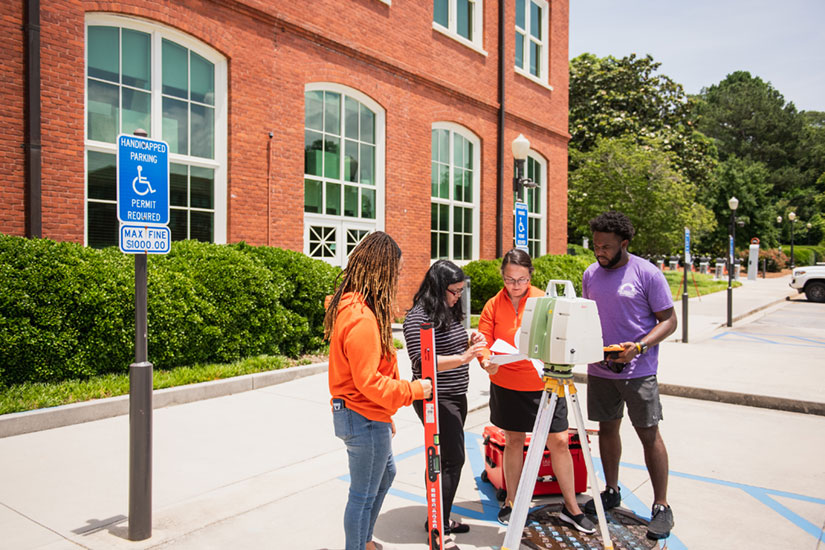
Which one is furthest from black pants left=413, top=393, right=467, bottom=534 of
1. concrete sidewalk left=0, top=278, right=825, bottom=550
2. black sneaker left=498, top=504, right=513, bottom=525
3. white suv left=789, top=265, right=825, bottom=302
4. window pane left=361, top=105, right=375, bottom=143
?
white suv left=789, top=265, right=825, bottom=302

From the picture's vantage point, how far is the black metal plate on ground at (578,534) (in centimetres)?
357

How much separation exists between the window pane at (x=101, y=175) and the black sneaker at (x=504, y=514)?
24.8 ft

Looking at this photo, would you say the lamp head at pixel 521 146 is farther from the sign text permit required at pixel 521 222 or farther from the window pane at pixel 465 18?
the window pane at pixel 465 18

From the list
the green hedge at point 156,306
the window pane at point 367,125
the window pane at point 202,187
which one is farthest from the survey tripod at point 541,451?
the window pane at point 367,125

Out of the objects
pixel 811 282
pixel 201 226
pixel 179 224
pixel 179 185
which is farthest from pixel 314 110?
pixel 811 282

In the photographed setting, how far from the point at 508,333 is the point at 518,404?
46 centimetres

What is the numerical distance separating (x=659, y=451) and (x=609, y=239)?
1420mm

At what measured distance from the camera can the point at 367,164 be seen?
13164 mm

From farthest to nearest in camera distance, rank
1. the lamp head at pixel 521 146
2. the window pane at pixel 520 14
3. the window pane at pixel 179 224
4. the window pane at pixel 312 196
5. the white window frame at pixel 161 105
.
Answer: the window pane at pixel 520 14 < the window pane at pixel 312 196 < the lamp head at pixel 521 146 < the window pane at pixel 179 224 < the white window frame at pixel 161 105

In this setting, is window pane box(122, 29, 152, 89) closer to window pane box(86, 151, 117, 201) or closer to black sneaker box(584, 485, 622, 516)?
window pane box(86, 151, 117, 201)

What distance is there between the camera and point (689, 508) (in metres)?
4.31

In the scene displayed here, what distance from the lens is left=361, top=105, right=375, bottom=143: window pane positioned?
13.0 metres

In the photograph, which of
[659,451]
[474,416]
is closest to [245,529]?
[659,451]

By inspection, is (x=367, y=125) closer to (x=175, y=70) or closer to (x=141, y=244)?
(x=175, y=70)
